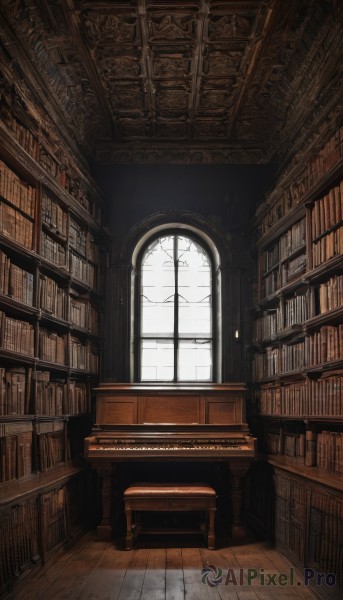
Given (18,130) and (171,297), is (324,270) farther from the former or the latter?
(171,297)

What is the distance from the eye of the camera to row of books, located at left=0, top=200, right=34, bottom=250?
4.83m

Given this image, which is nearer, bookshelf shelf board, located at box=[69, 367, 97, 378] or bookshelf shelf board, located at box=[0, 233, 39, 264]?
bookshelf shelf board, located at box=[0, 233, 39, 264]

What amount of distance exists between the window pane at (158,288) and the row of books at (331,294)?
3144 millimetres

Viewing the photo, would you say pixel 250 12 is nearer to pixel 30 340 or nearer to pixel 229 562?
pixel 30 340

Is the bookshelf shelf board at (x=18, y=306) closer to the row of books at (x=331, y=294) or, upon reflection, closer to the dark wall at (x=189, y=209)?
the row of books at (x=331, y=294)

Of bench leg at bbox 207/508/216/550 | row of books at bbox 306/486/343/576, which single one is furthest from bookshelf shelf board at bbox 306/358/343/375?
bench leg at bbox 207/508/216/550

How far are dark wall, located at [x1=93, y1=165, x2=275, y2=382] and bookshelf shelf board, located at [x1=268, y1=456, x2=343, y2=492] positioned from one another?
2.28 m

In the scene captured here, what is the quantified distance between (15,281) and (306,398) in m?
2.53

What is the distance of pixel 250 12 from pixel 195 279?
3644 millimetres

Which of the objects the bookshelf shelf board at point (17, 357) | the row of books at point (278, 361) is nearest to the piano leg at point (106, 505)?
the bookshelf shelf board at point (17, 357)

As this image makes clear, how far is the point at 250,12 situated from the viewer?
5.25m

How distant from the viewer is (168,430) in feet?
21.0

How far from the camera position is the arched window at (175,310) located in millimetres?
8031

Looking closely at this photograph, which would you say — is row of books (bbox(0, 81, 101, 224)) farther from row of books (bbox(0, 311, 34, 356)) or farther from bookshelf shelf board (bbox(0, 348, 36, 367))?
bookshelf shelf board (bbox(0, 348, 36, 367))
